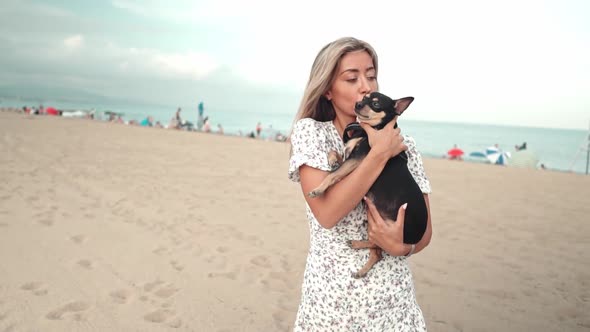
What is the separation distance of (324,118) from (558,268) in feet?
17.9

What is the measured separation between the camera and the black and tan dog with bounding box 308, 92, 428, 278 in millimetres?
1576

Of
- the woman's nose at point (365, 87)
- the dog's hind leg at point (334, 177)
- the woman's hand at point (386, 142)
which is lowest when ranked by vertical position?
the dog's hind leg at point (334, 177)

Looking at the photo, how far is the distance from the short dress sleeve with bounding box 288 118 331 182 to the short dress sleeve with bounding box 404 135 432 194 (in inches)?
14.6

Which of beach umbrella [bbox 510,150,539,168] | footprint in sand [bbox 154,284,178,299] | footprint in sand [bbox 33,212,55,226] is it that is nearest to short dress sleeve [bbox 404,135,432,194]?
footprint in sand [bbox 154,284,178,299]

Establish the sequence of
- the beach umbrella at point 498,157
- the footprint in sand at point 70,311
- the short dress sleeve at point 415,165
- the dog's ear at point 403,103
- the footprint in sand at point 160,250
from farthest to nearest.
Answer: the beach umbrella at point 498,157, the footprint in sand at point 160,250, the footprint in sand at point 70,311, the dog's ear at point 403,103, the short dress sleeve at point 415,165

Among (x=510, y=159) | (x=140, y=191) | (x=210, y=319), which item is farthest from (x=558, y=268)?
(x=510, y=159)

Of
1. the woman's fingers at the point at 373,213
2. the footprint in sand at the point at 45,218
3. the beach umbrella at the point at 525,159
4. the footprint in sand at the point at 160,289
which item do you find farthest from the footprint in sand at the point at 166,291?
the beach umbrella at the point at 525,159

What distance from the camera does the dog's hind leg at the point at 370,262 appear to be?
→ 1570mm

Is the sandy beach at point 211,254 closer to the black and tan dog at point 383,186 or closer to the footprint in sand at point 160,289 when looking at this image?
the footprint in sand at point 160,289

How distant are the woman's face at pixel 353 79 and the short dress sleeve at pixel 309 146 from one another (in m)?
0.17

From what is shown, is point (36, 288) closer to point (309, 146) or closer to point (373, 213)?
point (309, 146)

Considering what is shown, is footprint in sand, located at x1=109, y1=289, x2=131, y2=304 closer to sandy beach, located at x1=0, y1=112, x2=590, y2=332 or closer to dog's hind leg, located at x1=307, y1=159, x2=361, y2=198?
sandy beach, located at x1=0, y1=112, x2=590, y2=332

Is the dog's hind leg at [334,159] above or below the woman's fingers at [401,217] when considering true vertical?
above

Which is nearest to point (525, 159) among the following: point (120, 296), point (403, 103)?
point (120, 296)
